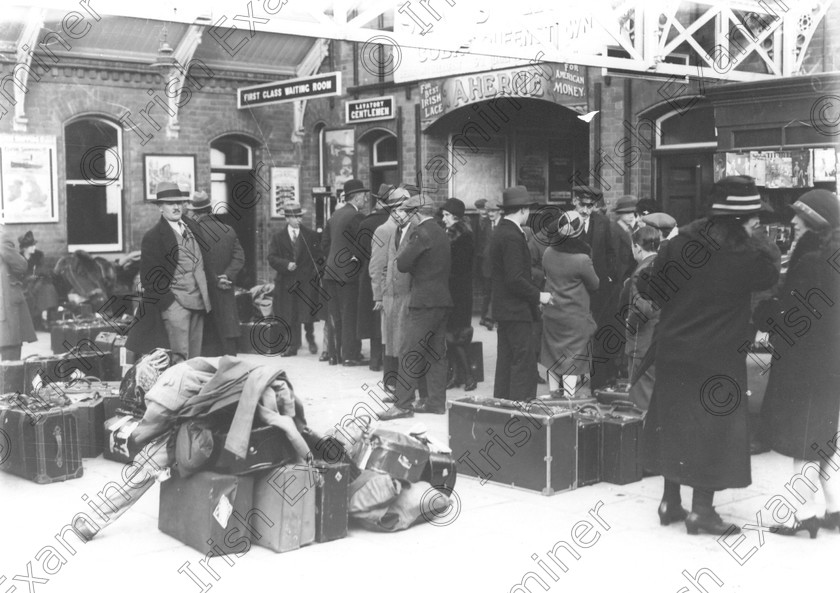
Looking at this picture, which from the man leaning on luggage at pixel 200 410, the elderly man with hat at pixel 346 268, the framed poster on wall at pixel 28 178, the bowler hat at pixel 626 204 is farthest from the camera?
the framed poster on wall at pixel 28 178

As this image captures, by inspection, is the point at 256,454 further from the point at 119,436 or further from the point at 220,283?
the point at 220,283

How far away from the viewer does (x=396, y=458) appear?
20.1 feet

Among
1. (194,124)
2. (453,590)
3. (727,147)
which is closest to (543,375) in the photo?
(727,147)

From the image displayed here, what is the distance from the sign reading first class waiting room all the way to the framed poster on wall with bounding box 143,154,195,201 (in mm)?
1383

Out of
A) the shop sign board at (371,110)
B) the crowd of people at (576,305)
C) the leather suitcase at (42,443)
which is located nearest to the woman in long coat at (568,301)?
the crowd of people at (576,305)

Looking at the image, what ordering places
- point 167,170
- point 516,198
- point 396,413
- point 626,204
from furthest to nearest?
point 167,170
point 626,204
point 396,413
point 516,198

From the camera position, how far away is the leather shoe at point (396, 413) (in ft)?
29.7

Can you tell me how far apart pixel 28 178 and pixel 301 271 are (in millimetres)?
6074

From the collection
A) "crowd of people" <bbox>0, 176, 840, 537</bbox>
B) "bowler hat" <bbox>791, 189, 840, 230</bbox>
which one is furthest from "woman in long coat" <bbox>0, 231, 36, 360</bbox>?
"bowler hat" <bbox>791, 189, 840, 230</bbox>

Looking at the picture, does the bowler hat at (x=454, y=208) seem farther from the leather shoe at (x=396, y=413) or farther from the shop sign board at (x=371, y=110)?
the shop sign board at (x=371, y=110)

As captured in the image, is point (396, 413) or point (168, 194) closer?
point (168, 194)

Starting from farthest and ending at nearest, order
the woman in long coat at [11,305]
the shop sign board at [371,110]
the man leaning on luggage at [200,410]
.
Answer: the shop sign board at [371,110]
the woman in long coat at [11,305]
the man leaning on luggage at [200,410]

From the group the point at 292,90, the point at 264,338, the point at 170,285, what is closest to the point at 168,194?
the point at 170,285

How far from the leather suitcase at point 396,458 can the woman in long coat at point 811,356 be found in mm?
2085
